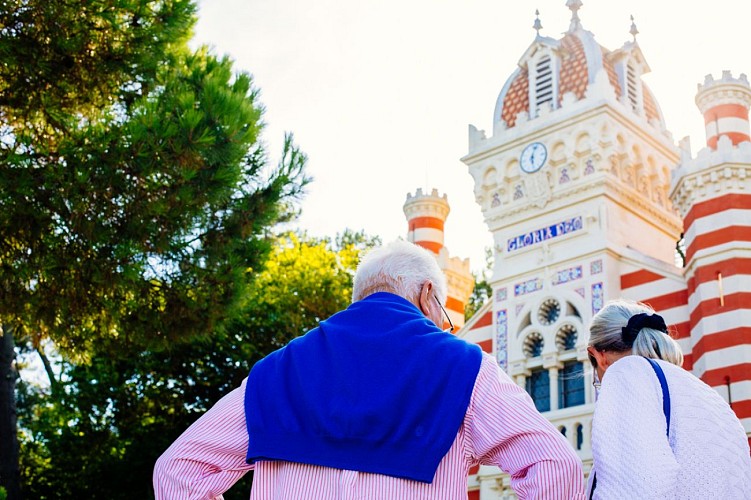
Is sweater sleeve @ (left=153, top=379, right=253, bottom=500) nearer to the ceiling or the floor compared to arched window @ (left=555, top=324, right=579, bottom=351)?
nearer to the floor

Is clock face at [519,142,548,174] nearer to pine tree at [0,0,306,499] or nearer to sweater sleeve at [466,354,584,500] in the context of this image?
pine tree at [0,0,306,499]

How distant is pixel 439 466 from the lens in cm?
280

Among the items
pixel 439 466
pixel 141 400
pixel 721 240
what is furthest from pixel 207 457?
pixel 141 400

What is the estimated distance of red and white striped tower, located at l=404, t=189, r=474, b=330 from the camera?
21.2 meters

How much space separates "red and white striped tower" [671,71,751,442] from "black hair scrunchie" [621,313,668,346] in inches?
441

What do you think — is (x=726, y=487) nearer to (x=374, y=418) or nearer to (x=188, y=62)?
(x=374, y=418)

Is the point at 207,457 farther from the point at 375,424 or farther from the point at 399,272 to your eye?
the point at 399,272

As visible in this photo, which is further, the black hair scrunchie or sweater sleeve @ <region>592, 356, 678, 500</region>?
the black hair scrunchie

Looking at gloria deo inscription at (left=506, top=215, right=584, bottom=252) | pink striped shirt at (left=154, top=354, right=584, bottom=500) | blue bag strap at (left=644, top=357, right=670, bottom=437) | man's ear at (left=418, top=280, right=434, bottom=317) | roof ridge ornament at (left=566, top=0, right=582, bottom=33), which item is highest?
roof ridge ornament at (left=566, top=0, right=582, bottom=33)

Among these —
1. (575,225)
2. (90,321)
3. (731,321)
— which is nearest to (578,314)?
(575,225)

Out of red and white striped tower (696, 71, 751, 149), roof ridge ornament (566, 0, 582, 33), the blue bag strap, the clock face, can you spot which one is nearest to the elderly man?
the blue bag strap

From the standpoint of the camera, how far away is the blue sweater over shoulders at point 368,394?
9.12ft

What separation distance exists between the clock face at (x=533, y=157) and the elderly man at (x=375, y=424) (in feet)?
50.7

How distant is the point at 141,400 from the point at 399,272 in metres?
19.1
